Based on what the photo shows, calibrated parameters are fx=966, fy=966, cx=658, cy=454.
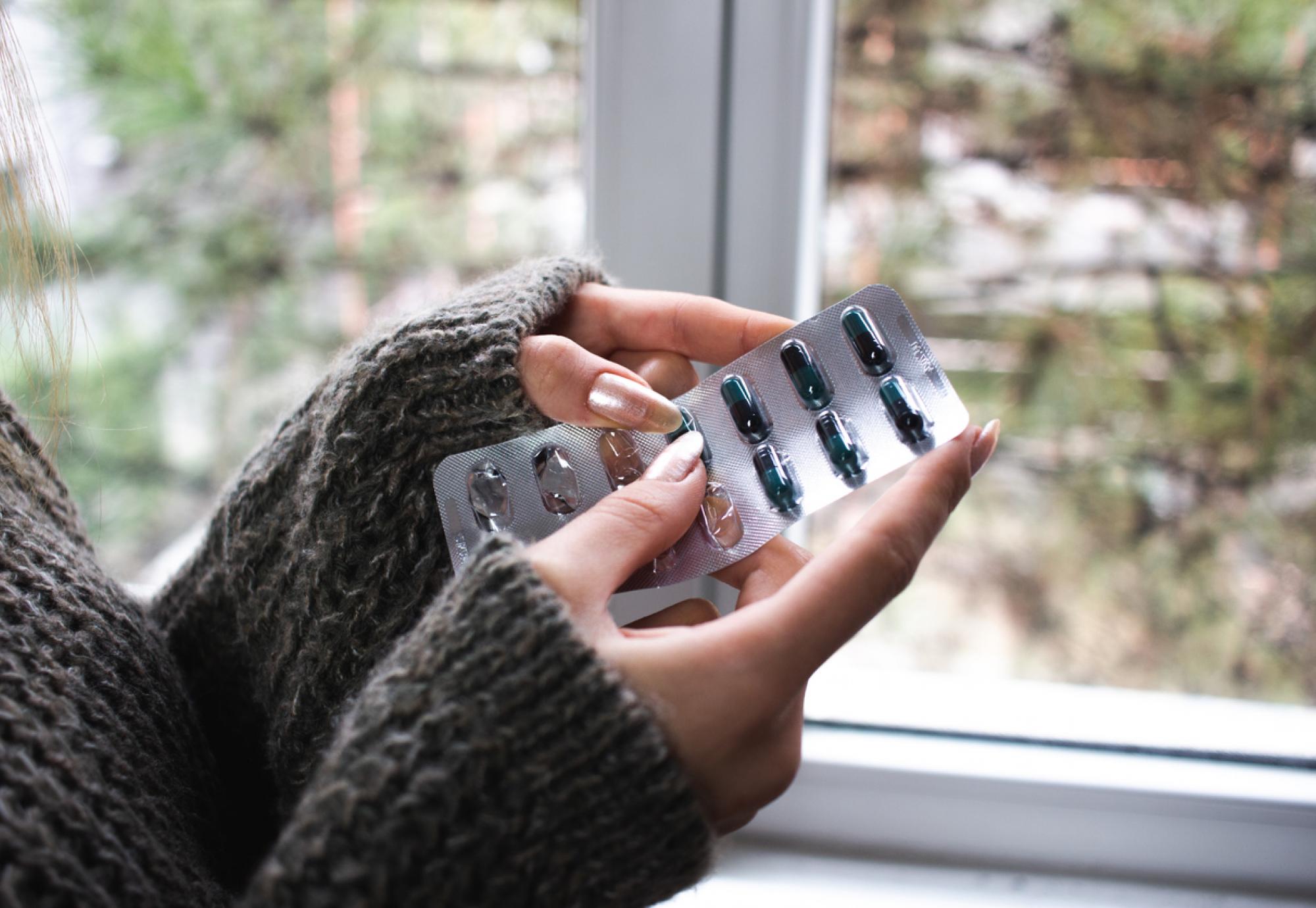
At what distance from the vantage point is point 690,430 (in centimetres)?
45

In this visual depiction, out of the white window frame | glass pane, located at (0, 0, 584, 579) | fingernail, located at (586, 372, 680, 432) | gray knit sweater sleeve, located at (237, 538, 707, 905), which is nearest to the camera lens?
gray knit sweater sleeve, located at (237, 538, 707, 905)

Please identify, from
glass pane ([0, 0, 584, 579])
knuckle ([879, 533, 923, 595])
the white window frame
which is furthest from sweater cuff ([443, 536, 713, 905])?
glass pane ([0, 0, 584, 579])

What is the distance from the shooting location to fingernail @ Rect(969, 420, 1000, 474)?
1.29 feet

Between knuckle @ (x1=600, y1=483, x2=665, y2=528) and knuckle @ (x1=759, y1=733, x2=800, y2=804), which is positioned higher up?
knuckle @ (x1=600, y1=483, x2=665, y2=528)

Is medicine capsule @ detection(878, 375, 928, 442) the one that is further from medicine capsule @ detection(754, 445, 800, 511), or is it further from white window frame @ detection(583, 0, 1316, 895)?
white window frame @ detection(583, 0, 1316, 895)

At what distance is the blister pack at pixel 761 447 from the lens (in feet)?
1.41

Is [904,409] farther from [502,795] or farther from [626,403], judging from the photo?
[502,795]

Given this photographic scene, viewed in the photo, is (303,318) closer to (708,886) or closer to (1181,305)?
(708,886)

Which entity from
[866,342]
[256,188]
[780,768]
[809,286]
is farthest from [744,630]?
[256,188]

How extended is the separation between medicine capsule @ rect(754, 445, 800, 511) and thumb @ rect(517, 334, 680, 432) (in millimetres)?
49

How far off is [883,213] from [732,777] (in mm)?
420

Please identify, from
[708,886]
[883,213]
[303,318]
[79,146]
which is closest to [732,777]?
[708,886]

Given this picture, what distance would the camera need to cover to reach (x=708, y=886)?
0.60 meters

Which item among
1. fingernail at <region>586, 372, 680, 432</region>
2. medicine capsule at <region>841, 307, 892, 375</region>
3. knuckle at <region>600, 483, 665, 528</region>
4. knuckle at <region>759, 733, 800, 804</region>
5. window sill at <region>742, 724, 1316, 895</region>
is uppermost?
medicine capsule at <region>841, 307, 892, 375</region>
